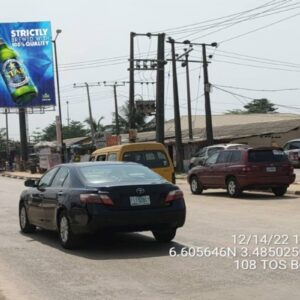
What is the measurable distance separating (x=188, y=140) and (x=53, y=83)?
47.4 ft

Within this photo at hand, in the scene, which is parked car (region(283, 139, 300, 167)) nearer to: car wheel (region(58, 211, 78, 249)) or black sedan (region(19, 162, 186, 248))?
black sedan (region(19, 162, 186, 248))

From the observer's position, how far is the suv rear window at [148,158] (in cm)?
2058

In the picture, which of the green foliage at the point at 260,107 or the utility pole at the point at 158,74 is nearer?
the utility pole at the point at 158,74

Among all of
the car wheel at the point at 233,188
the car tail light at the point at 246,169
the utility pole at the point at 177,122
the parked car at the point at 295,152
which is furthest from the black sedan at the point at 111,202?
the utility pole at the point at 177,122

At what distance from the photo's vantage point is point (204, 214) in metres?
16.1

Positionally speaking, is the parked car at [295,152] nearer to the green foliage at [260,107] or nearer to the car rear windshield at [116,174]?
the car rear windshield at [116,174]

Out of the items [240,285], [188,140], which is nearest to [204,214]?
[240,285]

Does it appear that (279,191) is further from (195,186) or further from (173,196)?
(173,196)

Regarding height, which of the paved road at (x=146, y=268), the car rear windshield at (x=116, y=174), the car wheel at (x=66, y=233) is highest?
the car rear windshield at (x=116, y=174)

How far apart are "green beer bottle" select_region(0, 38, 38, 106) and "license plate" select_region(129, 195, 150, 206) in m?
50.4

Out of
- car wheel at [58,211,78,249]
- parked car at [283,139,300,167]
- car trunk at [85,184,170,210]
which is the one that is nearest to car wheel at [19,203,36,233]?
car wheel at [58,211,78,249]

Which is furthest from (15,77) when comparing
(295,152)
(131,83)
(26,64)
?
(295,152)

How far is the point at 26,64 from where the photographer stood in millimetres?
59406

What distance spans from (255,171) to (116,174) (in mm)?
10328
